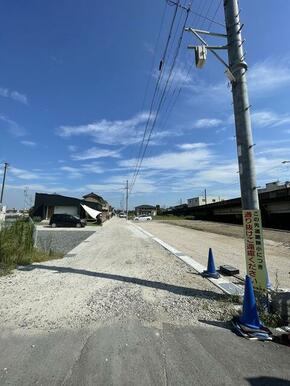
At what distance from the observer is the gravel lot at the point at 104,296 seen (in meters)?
4.70

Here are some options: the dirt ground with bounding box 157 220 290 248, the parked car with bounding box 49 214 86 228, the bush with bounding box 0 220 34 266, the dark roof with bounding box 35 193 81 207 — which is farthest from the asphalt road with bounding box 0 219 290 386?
the dark roof with bounding box 35 193 81 207

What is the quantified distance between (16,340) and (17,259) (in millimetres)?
5577

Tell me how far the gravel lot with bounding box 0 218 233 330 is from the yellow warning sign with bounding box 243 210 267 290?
2.54 feet

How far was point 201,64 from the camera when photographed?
21.1ft

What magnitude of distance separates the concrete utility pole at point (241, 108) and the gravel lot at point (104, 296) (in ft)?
7.62

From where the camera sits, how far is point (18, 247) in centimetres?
929

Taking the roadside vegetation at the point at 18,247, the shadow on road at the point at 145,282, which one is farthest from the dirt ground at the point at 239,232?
the roadside vegetation at the point at 18,247

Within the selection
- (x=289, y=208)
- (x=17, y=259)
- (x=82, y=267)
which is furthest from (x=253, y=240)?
(x=289, y=208)

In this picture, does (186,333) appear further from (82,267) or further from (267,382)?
(82,267)

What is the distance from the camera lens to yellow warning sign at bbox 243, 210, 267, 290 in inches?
214

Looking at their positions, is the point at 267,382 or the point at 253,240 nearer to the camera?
the point at 267,382

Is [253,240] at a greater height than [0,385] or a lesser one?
greater

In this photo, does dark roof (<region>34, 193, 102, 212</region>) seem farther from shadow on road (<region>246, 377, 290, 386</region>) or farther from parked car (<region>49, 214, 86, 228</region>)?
shadow on road (<region>246, 377, 290, 386</region>)

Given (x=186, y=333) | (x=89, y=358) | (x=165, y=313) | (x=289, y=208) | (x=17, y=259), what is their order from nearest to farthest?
(x=89, y=358) → (x=186, y=333) → (x=165, y=313) → (x=17, y=259) → (x=289, y=208)
